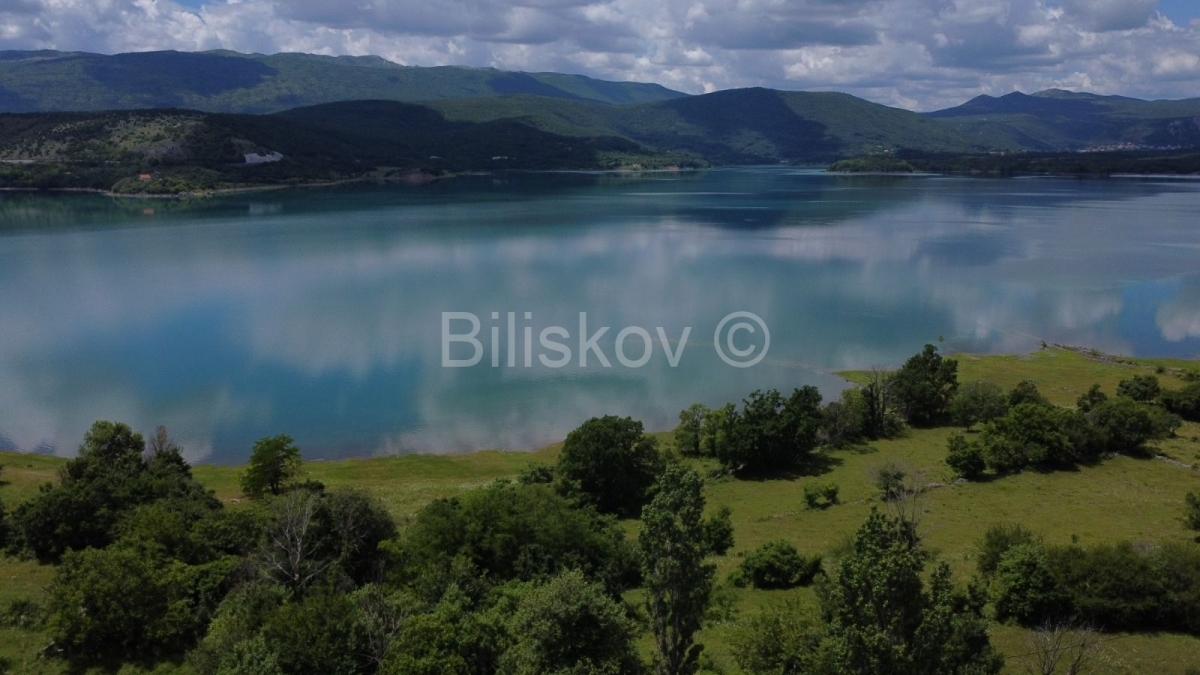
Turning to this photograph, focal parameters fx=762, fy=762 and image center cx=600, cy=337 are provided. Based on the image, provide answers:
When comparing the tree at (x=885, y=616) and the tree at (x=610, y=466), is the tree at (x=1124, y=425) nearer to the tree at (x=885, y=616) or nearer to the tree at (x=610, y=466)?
the tree at (x=610, y=466)

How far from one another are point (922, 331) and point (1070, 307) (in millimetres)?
15505

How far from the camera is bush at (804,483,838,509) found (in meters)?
25.2

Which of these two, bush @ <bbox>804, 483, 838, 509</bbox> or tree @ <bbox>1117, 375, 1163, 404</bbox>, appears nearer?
bush @ <bbox>804, 483, 838, 509</bbox>

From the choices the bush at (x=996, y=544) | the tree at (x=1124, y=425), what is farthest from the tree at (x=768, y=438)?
the tree at (x=1124, y=425)

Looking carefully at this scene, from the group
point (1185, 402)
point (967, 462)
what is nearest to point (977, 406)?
point (967, 462)

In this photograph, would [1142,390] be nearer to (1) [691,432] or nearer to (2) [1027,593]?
(1) [691,432]

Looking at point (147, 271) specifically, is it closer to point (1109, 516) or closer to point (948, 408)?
point (948, 408)

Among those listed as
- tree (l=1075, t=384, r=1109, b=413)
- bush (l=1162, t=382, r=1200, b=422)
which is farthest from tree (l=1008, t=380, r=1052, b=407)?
bush (l=1162, t=382, r=1200, b=422)

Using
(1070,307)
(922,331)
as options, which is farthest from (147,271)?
(1070,307)

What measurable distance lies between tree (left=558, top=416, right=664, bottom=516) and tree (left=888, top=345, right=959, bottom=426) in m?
13.5

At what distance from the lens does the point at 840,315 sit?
52406 mm

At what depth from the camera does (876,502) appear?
25.1 meters

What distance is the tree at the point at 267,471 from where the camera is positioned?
81.4 feet

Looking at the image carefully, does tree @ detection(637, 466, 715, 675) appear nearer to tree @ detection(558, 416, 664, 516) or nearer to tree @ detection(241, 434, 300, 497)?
tree @ detection(558, 416, 664, 516)
